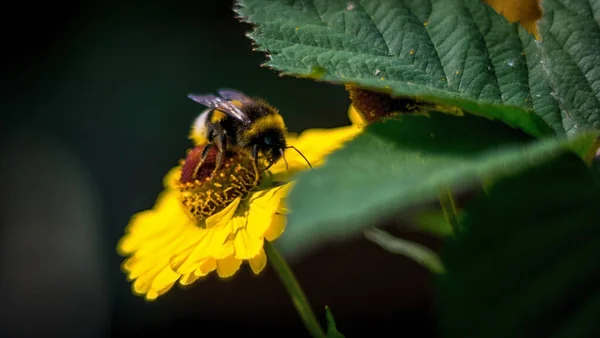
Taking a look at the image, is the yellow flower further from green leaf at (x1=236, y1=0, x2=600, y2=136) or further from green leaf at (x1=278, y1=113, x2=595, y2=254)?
green leaf at (x1=278, y1=113, x2=595, y2=254)

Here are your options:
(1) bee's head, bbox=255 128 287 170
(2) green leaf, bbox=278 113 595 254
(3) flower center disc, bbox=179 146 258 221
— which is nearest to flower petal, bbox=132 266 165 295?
(3) flower center disc, bbox=179 146 258 221

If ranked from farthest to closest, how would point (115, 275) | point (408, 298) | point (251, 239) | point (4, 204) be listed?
point (4, 204), point (115, 275), point (408, 298), point (251, 239)

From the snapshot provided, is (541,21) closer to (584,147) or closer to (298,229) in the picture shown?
(584,147)

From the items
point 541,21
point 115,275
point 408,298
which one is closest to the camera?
point 541,21

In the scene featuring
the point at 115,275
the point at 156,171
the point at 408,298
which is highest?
the point at 156,171

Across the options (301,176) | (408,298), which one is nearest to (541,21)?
(301,176)

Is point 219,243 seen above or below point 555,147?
below

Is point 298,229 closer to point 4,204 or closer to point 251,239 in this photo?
point 251,239

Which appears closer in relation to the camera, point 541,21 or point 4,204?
point 541,21
